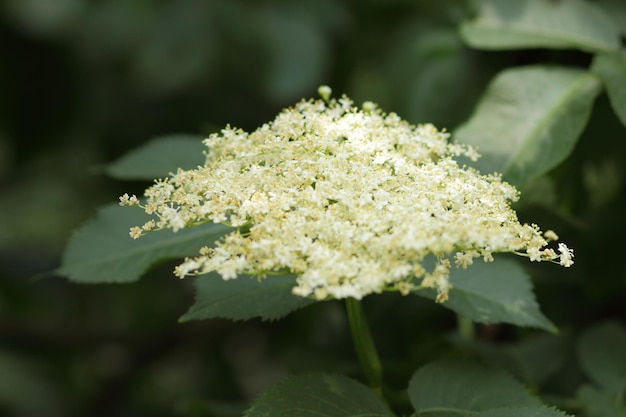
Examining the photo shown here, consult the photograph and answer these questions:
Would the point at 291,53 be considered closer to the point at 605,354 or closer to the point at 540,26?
the point at 540,26

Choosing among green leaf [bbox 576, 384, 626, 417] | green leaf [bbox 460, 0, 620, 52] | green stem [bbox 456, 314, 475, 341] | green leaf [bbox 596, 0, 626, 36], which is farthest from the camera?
green stem [bbox 456, 314, 475, 341]

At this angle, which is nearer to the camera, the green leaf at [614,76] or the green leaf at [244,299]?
the green leaf at [244,299]

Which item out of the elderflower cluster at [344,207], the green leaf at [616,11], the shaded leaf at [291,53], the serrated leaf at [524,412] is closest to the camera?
the elderflower cluster at [344,207]

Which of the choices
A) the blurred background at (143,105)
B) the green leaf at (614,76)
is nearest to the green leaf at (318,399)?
the green leaf at (614,76)

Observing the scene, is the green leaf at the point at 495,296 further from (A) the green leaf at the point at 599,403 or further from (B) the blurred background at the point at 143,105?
(B) the blurred background at the point at 143,105

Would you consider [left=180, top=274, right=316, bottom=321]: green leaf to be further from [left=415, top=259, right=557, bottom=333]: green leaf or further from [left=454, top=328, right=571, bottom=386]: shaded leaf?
[left=454, top=328, right=571, bottom=386]: shaded leaf

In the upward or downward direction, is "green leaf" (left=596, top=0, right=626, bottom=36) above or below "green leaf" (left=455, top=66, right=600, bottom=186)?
above

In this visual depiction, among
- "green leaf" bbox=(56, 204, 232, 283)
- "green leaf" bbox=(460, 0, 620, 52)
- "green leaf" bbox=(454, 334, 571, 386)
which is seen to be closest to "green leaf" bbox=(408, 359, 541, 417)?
"green leaf" bbox=(454, 334, 571, 386)
